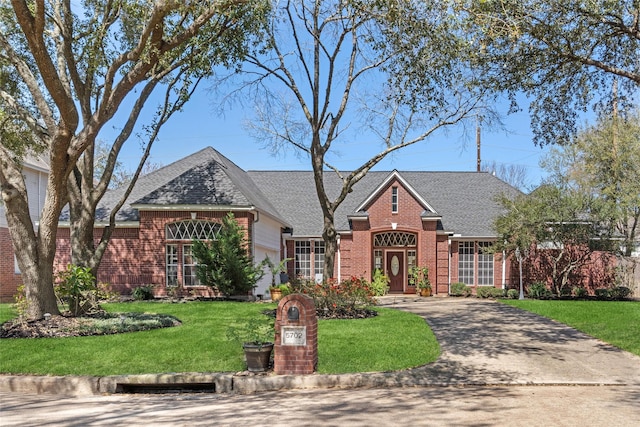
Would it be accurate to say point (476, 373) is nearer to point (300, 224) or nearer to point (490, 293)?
point (490, 293)

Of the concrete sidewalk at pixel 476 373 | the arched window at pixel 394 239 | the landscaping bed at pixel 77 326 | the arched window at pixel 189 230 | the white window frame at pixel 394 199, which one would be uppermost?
the white window frame at pixel 394 199

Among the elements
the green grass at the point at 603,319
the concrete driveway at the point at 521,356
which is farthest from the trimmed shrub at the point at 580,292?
the concrete driveway at the point at 521,356

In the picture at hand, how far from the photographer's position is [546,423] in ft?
21.2

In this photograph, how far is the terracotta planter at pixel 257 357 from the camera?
9.14m

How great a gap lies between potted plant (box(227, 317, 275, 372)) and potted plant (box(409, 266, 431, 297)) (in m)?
16.7

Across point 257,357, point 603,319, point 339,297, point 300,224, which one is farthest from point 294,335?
point 300,224

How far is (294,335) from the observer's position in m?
9.03

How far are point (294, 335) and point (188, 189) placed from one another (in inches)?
539

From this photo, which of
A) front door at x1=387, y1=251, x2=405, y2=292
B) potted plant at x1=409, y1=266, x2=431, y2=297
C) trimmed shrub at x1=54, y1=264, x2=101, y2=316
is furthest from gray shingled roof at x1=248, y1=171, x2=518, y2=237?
trimmed shrub at x1=54, y1=264, x2=101, y2=316

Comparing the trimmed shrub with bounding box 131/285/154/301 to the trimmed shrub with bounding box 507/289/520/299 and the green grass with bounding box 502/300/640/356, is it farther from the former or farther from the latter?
the trimmed shrub with bounding box 507/289/520/299

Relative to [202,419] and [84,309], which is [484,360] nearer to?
[202,419]

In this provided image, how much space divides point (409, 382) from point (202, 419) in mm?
3553

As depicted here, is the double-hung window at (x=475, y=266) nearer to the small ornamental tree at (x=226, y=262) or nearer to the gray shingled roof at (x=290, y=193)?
the gray shingled roof at (x=290, y=193)

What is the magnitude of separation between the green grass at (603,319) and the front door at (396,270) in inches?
309
